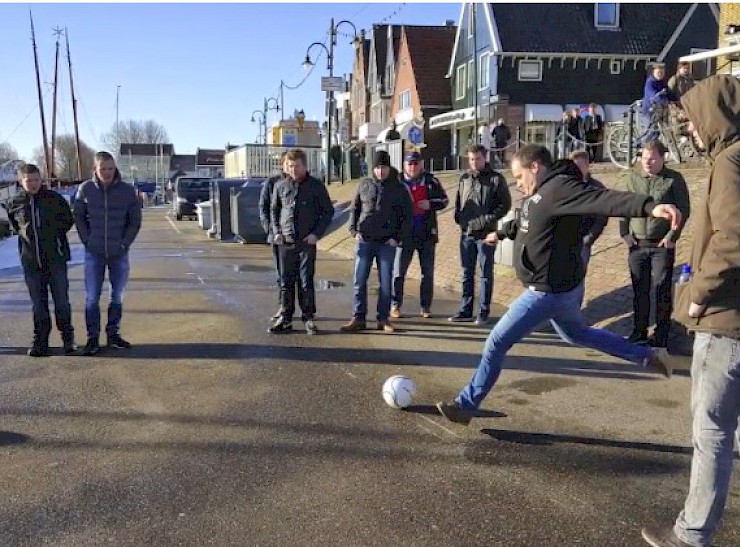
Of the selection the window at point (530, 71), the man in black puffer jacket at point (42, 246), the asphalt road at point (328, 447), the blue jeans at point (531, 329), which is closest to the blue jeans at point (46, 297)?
the man in black puffer jacket at point (42, 246)

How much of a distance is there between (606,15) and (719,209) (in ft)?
112

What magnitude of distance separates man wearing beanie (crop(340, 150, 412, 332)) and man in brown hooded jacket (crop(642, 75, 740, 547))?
457 cm

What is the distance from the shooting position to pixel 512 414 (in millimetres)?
4902

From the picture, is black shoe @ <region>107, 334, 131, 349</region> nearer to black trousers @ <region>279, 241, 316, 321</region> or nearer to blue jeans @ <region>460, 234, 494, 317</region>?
black trousers @ <region>279, 241, 316, 321</region>

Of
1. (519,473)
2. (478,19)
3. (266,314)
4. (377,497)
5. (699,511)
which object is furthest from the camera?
(478,19)

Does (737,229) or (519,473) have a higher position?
(737,229)

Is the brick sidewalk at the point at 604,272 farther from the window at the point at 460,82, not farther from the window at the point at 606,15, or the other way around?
the window at the point at 460,82

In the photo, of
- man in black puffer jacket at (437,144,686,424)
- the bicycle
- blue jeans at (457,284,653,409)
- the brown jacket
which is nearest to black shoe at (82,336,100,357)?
man in black puffer jacket at (437,144,686,424)

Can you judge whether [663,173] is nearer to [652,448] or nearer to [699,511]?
[652,448]

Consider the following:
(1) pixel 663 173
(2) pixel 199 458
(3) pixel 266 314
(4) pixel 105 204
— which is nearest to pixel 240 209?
(3) pixel 266 314

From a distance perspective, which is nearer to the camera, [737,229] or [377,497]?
Answer: [737,229]

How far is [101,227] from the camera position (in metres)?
6.61

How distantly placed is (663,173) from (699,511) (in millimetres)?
4081

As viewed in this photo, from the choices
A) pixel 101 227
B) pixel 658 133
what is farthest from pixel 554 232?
pixel 658 133
